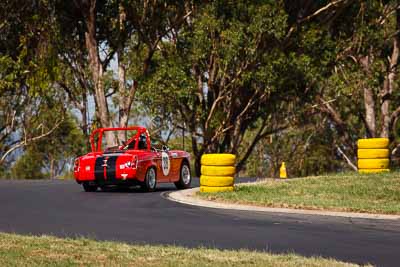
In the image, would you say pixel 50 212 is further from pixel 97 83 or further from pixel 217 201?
pixel 97 83

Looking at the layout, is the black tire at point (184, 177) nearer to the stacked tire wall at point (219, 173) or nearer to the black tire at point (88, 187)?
the black tire at point (88, 187)

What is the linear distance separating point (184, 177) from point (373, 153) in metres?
5.33

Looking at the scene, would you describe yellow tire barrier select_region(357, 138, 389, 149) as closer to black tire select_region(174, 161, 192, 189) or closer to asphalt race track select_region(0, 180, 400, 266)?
black tire select_region(174, 161, 192, 189)

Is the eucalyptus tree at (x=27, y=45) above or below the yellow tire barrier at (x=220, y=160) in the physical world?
above

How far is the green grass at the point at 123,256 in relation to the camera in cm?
898

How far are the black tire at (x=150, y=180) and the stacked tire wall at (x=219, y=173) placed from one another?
7.02 feet

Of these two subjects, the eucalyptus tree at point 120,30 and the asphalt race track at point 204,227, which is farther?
the eucalyptus tree at point 120,30

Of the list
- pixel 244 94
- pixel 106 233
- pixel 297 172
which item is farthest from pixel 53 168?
pixel 106 233

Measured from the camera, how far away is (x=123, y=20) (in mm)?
38125

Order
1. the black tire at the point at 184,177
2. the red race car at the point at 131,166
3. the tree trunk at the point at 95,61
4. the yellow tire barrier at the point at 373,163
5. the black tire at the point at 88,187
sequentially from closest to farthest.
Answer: the red race car at the point at 131,166, the black tire at the point at 88,187, the black tire at the point at 184,177, the yellow tire barrier at the point at 373,163, the tree trunk at the point at 95,61

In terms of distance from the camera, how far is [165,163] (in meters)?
21.9

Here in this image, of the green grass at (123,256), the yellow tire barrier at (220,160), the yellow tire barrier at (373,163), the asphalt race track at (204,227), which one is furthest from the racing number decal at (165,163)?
the green grass at (123,256)

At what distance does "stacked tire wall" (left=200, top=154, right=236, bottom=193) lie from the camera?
1961 cm

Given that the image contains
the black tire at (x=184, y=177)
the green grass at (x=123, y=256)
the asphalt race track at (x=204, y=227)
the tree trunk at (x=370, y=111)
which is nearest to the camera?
the green grass at (x=123, y=256)
